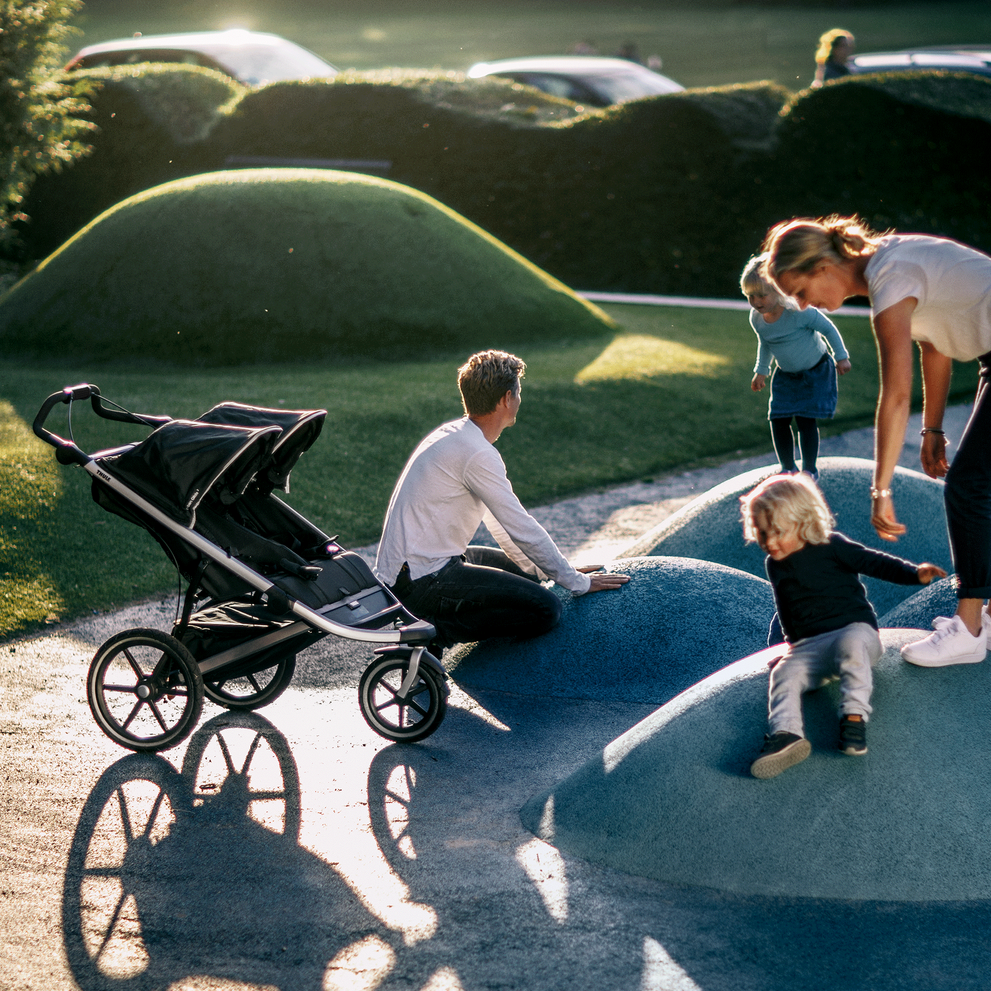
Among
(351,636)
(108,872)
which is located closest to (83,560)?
(351,636)

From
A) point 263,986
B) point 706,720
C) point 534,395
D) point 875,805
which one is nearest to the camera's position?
point 263,986

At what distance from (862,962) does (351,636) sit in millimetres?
2303

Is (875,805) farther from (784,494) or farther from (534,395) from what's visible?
(534,395)

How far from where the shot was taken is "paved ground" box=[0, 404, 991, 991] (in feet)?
11.2

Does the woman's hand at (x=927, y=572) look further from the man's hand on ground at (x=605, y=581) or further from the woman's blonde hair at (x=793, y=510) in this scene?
the man's hand on ground at (x=605, y=581)

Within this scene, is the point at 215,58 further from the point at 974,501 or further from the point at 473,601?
the point at 974,501

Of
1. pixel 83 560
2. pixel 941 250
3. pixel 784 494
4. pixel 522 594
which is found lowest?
pixel 83 560

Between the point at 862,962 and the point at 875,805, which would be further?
the point at 875,805

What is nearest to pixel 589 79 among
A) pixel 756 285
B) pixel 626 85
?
pixel 626 85

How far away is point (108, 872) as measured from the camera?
400 cm

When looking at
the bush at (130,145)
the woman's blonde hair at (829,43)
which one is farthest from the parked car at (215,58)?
the woman's blonde hair at (829,43)

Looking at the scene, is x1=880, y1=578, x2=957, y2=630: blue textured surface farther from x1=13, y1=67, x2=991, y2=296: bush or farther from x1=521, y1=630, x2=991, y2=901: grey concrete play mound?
x1=13, y1=67, x2=991, y2=296: bush

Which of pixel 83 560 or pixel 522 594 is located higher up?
pixel 522 594

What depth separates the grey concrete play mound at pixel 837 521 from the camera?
260 inches
